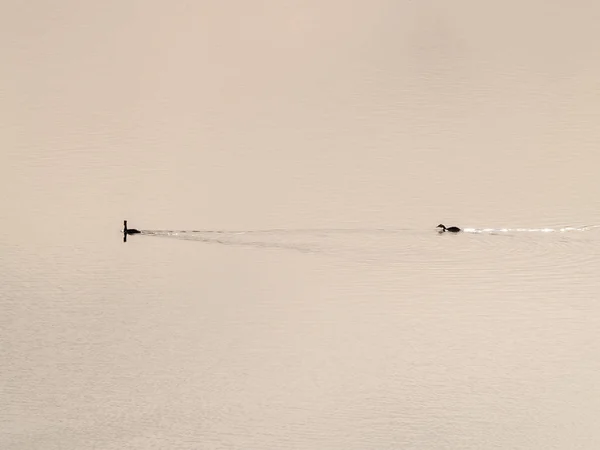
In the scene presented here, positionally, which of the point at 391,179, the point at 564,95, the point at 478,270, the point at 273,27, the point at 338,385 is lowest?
the point at 338,385

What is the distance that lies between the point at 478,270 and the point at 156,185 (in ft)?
1.65

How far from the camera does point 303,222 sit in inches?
39.0

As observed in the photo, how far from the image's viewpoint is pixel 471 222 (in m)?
0.99

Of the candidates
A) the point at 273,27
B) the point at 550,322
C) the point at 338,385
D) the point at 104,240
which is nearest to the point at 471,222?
the point at 550,322

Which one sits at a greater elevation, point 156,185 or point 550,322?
point 156,185

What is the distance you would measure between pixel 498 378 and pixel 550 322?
4.5 inches

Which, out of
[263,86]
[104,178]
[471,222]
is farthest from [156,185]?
[471,222]

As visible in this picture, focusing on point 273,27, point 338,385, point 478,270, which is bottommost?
point 338,385

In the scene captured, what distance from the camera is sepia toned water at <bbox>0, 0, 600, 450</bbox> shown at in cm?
96

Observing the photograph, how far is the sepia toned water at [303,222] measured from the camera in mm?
958

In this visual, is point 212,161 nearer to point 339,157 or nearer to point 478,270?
point 339,157

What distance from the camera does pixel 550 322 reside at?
97 cm

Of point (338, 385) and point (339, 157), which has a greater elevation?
point (339, 157)

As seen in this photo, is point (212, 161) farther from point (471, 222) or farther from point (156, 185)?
point (471, 222)
